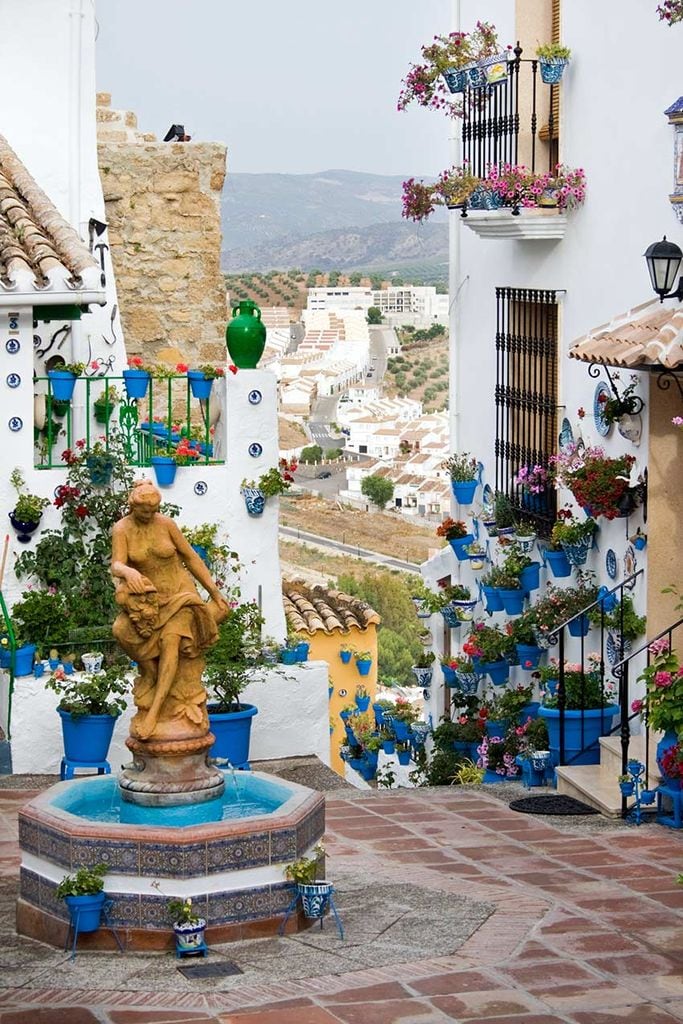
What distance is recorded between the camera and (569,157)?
14.1 metres

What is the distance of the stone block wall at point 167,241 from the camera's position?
739 inches

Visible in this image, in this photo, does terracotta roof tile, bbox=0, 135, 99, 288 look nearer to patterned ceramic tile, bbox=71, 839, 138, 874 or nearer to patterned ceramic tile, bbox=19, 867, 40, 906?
patterned ceramic tile, bbox=19, 867, 40, 906

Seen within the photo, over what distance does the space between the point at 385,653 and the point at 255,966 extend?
145 feet

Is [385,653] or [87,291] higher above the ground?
[87,291]

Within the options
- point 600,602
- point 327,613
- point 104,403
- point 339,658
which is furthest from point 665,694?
point 327,613

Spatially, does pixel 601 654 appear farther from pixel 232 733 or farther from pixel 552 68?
pixel 552 68

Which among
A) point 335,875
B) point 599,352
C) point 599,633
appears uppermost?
point 599,352

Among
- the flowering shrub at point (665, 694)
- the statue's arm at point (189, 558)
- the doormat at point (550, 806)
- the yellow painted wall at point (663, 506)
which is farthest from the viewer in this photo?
the yellow painted wall at point (663, 506)

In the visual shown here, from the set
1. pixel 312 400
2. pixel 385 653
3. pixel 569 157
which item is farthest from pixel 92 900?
pixel 312 400

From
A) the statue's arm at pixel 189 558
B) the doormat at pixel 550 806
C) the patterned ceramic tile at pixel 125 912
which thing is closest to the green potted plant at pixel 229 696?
the doormat at pixel 550 806

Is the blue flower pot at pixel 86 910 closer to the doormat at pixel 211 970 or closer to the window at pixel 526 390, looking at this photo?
the doormat at pixel 211 970

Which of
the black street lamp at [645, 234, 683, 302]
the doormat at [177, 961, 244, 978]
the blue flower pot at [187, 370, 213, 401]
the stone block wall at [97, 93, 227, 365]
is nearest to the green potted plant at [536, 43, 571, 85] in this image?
the black street lamp at [645, 234, 683, 302]

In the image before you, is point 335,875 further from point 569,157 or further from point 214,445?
point 569,157

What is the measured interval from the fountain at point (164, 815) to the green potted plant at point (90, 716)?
293cm
